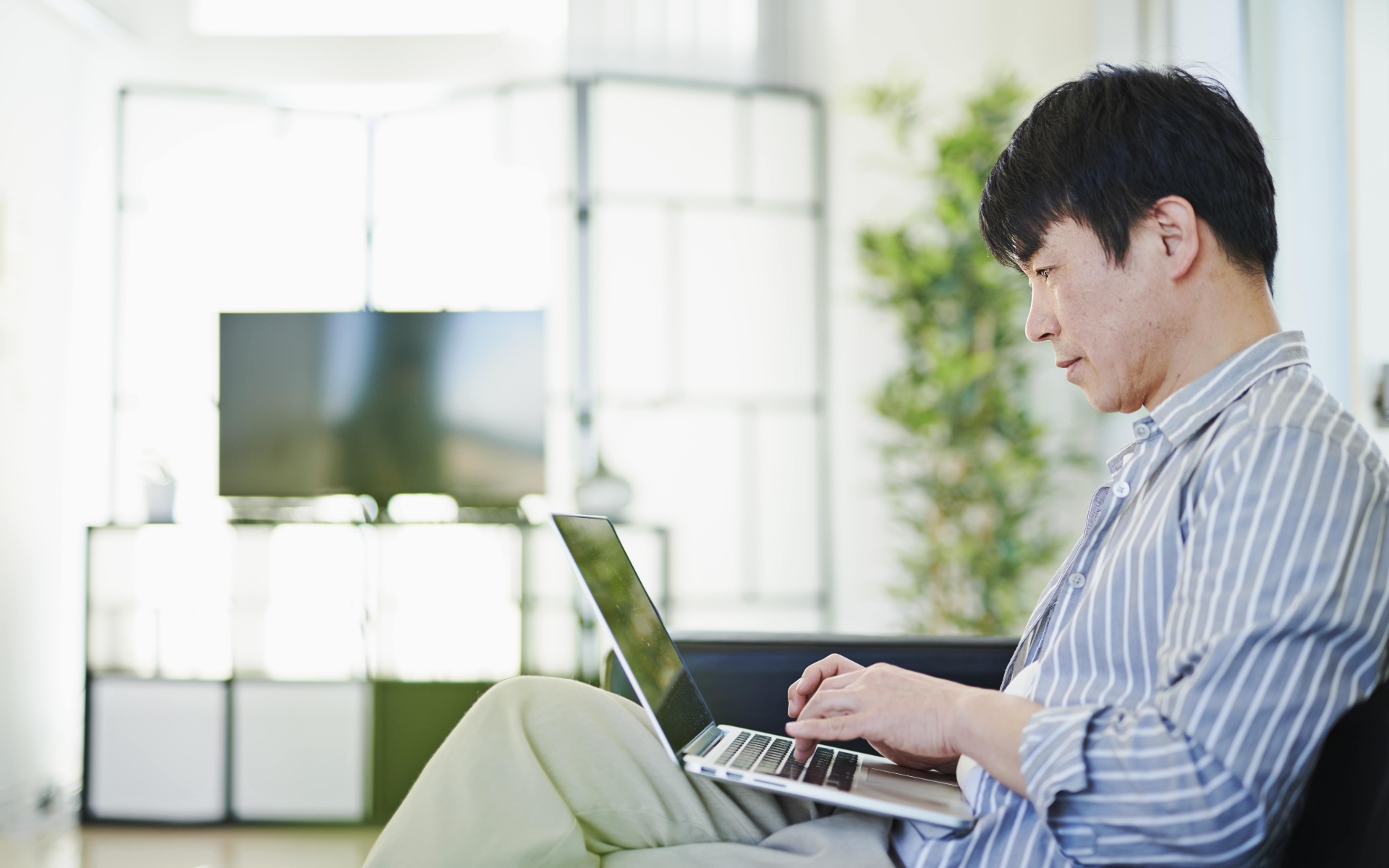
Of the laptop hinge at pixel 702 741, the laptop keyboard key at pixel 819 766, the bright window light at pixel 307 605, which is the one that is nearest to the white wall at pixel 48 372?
the bright window light at pixel 307 605

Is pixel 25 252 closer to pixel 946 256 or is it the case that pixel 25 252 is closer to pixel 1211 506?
pixel 946 256

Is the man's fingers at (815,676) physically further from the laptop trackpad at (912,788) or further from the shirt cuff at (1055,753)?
the shirt cuff at (1055,753)

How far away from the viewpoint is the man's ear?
33.5 inches

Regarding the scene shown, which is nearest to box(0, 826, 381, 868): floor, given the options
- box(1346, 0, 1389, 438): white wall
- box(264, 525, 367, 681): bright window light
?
box(264, 525, 367, 681): bright window light

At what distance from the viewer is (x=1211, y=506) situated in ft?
2.44

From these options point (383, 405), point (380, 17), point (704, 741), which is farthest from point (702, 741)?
point (380, 17)

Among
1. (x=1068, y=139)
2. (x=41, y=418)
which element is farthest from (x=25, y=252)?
(x=1068, y=139)

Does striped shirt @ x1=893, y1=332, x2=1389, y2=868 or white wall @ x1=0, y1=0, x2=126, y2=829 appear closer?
striped shirt @ x1=893, y1=332, x2=1389, y2=868

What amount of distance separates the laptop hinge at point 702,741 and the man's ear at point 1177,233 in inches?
25.0

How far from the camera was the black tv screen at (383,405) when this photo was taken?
2.99 metres

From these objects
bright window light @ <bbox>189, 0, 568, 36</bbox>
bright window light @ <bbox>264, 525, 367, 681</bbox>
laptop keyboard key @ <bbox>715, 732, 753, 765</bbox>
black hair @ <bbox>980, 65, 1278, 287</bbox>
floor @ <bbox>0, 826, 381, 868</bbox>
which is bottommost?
floor @ <bbox>0, 826, 381, 868</bbox>

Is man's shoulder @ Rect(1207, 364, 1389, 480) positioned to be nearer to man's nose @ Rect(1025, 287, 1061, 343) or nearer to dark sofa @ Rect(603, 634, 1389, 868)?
man's nose @ Rect(1025, 287, 1061, 343)

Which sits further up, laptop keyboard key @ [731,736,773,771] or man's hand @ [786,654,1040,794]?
man's hand @ [786,654,1040,794]

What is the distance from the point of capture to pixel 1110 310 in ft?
3.00
